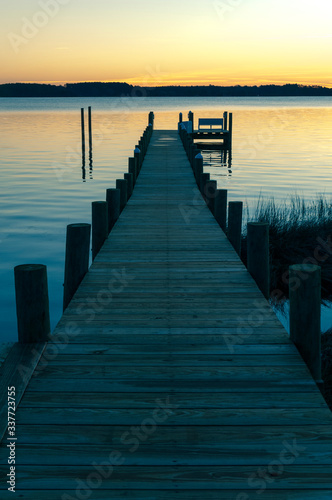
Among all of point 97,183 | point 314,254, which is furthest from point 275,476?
point 97,183

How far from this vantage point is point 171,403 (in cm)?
372

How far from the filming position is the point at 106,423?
349 cm

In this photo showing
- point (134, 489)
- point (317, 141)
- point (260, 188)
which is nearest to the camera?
point (134, 489)

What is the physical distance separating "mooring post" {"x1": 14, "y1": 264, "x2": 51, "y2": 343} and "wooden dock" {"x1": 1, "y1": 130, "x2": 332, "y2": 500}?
20 centimetres

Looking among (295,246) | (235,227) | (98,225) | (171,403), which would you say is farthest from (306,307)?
(295,246)

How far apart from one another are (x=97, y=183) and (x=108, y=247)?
19.4m

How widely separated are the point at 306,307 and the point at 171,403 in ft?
4.88

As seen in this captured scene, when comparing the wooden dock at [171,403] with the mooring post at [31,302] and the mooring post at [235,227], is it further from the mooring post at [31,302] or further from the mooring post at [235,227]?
the mooring post at [235,227]

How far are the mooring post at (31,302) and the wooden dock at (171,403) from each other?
0.66 ft

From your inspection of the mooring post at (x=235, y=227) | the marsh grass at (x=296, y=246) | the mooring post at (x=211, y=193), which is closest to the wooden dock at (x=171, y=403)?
the mooring post at (x=235, y=227)

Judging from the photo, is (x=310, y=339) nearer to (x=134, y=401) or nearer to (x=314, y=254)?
(x=134, y=401)

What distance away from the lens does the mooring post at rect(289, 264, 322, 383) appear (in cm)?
446

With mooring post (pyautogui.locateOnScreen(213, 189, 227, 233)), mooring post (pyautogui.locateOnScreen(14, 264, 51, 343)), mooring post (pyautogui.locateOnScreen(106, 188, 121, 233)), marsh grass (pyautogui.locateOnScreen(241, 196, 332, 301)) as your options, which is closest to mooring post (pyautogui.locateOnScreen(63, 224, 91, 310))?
mooring post (pyautogui.locateOnScreen(14, 264, 51, 343))

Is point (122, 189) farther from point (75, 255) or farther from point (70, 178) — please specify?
point (70, 178)
